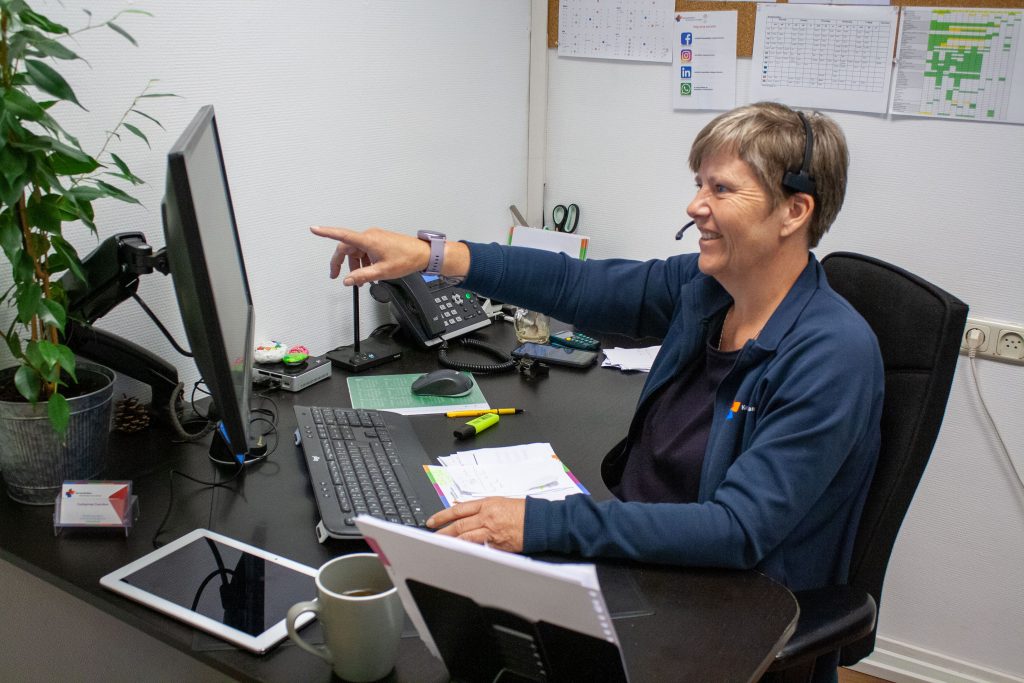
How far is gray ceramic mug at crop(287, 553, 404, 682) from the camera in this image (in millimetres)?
872

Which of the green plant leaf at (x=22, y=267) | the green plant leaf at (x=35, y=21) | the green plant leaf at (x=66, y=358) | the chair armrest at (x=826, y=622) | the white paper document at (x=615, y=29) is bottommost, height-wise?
the chair armrest at (x=826, y=622)

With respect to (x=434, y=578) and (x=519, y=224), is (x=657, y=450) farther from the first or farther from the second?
(x=519, y=224)

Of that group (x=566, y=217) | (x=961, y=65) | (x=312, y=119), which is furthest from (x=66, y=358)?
(x=961, y=65)

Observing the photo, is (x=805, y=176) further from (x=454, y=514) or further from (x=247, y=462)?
(x=247, y=462)

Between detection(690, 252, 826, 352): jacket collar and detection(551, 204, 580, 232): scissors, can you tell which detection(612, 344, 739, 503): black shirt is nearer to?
detection(690, 252, 826, 352): jacket collar

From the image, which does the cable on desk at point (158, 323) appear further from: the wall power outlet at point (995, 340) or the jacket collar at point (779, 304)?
the wall power outlet at point (995, 340)

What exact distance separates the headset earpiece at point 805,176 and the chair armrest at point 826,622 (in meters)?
0.55

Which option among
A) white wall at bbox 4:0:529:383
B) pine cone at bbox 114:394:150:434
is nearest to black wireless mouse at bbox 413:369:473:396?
white wall at bbox 4:0:529:383

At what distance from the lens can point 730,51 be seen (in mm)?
2152

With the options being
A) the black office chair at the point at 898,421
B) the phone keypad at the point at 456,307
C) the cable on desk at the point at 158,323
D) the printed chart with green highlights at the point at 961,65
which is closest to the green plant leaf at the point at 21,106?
the cable on desk at the point at 158,323

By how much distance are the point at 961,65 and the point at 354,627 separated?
1.79 m

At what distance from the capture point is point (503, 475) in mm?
1338

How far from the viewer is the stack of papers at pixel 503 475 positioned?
129cm

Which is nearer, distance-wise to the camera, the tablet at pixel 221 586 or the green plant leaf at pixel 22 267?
the tablet at pixel 221 586
